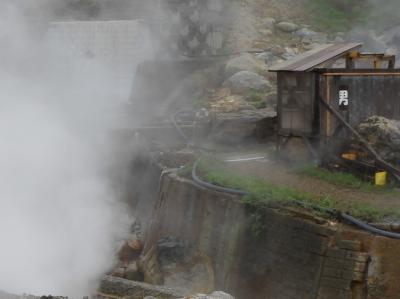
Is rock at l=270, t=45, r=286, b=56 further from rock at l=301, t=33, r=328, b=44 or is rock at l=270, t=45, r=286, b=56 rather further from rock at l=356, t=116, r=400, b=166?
rock at l=356, t=116, r=400, b=166

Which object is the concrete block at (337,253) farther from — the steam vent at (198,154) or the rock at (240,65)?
the rock at (240,65)

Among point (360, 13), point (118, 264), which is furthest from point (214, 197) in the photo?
point (360, 13)

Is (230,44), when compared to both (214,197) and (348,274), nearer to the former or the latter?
(214,197)

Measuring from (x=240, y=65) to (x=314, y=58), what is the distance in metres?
7.27

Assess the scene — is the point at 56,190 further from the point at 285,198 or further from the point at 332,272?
the point at 332,272

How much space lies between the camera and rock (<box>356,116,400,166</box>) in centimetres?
979

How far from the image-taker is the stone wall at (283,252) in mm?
7508

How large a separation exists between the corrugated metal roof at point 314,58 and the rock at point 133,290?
162 inches

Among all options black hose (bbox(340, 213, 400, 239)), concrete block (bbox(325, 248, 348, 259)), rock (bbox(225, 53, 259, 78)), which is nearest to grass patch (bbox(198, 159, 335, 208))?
black hose (bbox(340, 213, 400, 239))

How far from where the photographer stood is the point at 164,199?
11.6m

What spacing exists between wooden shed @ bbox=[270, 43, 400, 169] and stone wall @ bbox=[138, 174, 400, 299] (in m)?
2.03

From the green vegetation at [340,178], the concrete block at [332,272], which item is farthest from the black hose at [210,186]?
the concrete block at [332,272]

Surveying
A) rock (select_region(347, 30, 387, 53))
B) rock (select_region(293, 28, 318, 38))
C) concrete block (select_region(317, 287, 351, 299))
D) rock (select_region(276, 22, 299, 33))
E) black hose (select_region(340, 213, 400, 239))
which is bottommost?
concrete block (select_region(317, 287, 351, 299))

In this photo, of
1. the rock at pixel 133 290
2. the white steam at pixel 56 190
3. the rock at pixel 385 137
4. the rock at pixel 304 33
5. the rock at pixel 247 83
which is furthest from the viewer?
the rock at pixel 304 33
